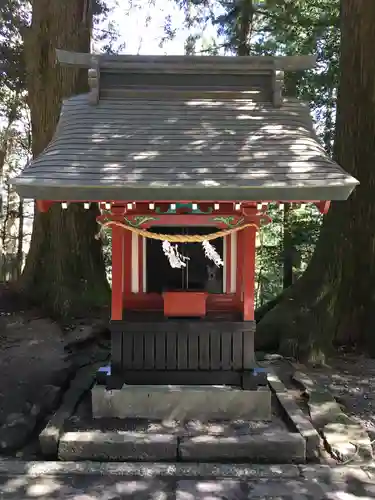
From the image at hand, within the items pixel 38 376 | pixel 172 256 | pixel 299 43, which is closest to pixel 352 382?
pixel 172 256

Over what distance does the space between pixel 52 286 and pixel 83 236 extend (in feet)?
4.05

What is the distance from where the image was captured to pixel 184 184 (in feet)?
16.1

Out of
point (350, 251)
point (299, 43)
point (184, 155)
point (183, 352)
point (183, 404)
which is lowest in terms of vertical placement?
point (183, 404)

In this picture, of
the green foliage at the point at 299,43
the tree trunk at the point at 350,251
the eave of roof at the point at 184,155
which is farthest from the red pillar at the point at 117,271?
the green foliage at the point at 299,43

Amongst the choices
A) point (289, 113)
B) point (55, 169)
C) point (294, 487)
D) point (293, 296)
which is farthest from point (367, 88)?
point (294, 487)

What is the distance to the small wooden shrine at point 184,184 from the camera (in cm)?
498

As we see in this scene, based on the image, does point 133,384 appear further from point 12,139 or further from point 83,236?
point 12,139

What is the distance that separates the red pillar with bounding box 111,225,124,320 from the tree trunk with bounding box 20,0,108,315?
4.15 m

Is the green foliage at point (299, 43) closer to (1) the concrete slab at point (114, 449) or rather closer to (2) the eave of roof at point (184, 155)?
(2) the eave of roof at point (184, 155)

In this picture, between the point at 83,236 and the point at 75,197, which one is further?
the point at 83,236

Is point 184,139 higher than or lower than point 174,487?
higher

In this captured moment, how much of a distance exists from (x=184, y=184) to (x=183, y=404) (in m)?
2.67

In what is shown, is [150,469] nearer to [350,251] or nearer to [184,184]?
[184,184]

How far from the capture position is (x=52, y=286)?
32.0 feet
